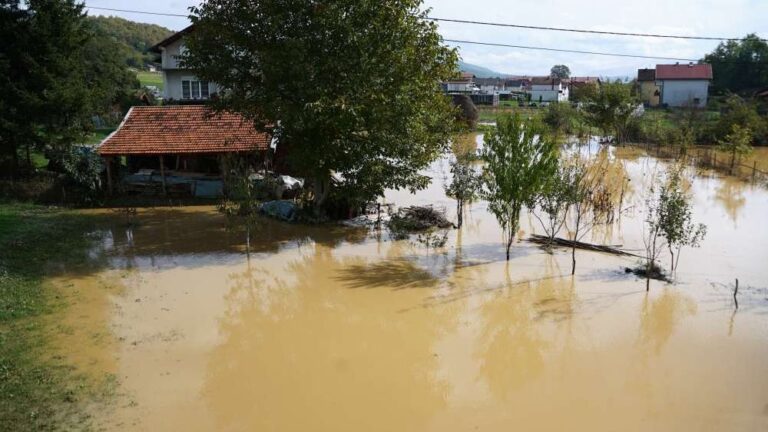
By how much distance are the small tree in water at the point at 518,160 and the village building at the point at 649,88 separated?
55569mm

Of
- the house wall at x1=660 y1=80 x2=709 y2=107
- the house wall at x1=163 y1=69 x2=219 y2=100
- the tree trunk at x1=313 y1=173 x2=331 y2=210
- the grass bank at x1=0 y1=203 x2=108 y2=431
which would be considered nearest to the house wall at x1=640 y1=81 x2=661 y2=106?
the house wall at x1=660 y1=80 x2=709 y2=107

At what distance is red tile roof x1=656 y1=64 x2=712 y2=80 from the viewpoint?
66.0 meters

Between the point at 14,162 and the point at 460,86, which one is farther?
the point at 460,86

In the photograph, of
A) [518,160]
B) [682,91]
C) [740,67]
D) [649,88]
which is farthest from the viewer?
[649,88]

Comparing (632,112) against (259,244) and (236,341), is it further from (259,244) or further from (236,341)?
(236,341)

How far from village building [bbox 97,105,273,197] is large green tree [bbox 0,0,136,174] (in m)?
1.85

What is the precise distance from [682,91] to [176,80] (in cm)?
5792

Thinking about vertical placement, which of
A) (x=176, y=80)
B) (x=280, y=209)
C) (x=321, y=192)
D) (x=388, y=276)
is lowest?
(x=388, y=276)

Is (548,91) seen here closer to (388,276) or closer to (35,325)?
(388,276)

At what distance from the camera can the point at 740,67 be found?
65125mm

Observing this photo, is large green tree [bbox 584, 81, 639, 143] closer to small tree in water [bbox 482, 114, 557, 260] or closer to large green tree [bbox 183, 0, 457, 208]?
large green tree [bbox 183, 0, 457, 208]

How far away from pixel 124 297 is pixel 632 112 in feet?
131

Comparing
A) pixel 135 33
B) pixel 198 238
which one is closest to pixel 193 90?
pixel 198 238

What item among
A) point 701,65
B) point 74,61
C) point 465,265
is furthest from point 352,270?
point 701,65
